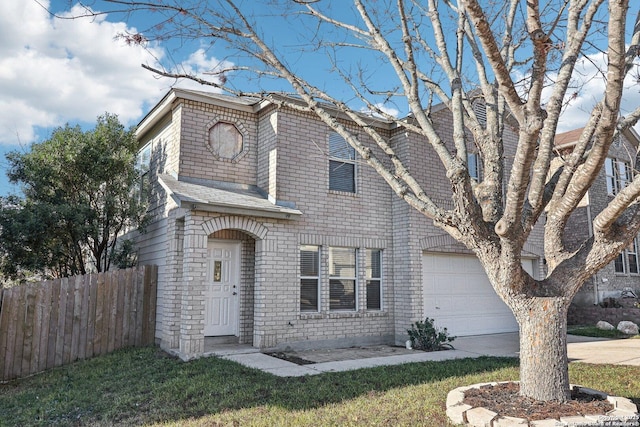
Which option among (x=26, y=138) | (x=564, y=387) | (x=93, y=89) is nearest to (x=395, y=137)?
(x=93, y=89)

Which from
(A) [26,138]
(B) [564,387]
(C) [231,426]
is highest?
(A) [26,138]

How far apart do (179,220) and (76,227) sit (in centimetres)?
278

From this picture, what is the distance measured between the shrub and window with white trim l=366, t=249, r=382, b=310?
44.5 inches

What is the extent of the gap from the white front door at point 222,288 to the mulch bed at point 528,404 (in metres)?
6.07

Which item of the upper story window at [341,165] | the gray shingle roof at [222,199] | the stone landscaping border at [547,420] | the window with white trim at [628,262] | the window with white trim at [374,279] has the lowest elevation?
the stone landscaping border at [547,420]

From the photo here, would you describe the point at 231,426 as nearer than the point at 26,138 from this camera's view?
Yes

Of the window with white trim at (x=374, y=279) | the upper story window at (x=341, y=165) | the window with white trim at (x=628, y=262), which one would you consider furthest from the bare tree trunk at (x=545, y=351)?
the window with white trim at (x=628, y=262)

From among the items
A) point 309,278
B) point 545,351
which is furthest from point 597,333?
point 545,351

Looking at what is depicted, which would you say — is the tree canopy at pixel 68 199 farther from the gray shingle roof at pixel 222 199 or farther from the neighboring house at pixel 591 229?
the neighboring house at pixel 591 229

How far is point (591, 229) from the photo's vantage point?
55.3ft

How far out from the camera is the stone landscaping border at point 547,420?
3.94 meters

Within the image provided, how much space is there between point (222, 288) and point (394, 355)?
3.89m

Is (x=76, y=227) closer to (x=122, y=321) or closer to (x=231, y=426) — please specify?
(x=122, y=321)

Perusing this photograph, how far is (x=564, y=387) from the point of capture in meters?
4.50
